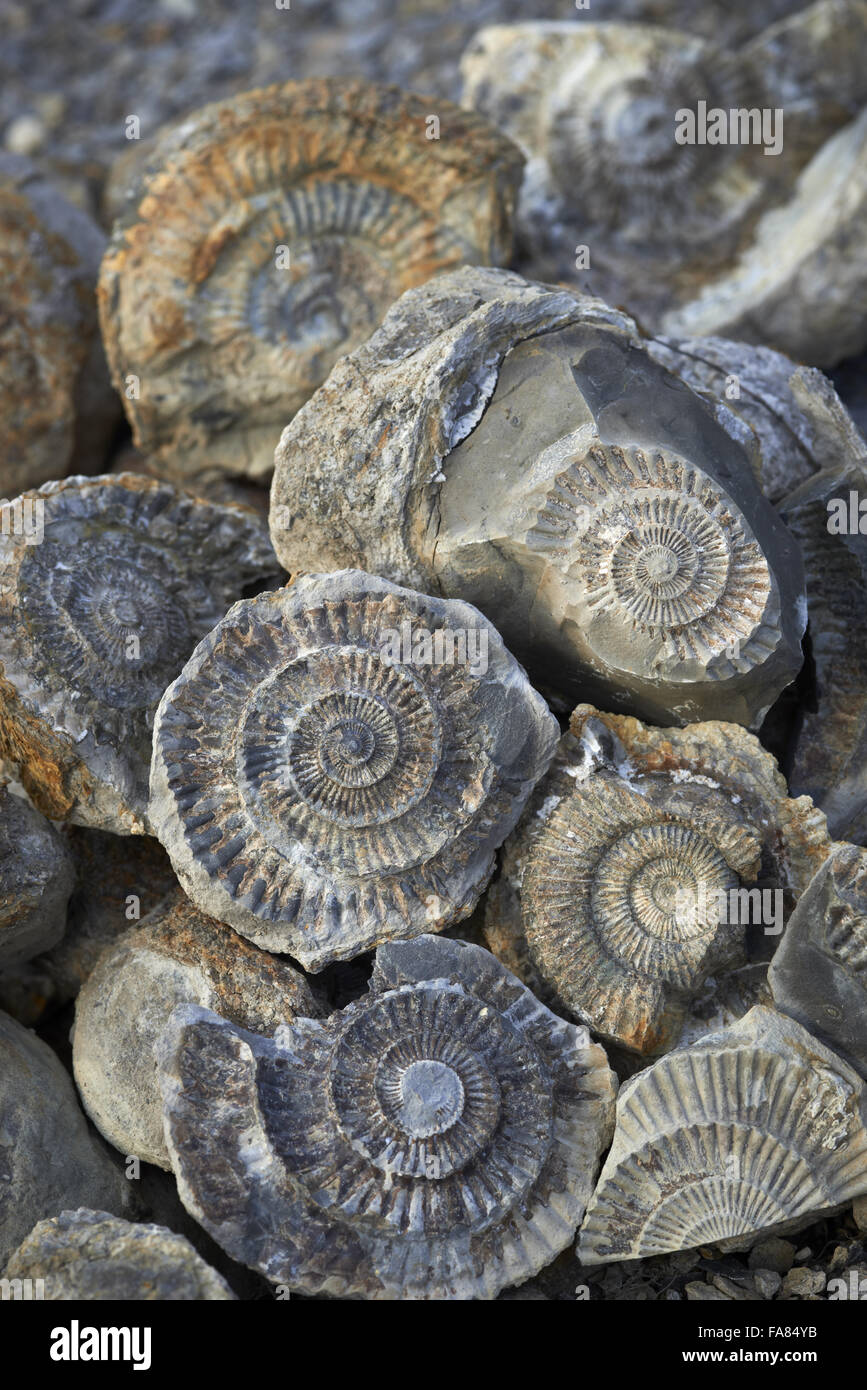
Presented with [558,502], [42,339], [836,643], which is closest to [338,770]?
[558,502]

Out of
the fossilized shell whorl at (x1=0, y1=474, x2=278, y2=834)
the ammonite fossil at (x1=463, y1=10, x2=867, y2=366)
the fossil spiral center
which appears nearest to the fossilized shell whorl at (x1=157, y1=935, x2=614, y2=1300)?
the fossil spiral center

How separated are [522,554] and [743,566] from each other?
20.1 inches

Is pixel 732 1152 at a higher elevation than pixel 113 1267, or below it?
higher

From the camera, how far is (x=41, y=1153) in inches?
105

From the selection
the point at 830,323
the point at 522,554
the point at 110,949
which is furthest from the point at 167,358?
the point at 830,323

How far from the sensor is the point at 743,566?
2764mm

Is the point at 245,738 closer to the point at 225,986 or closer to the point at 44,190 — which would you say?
the point at 225,986

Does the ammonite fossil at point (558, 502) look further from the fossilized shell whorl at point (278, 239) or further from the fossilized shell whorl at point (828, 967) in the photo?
the fossilized shell whorl at point (278, 239)

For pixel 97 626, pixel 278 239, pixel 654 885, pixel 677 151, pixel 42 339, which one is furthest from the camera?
pixel 677 151

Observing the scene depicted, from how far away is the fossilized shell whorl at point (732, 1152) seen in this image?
243 cm

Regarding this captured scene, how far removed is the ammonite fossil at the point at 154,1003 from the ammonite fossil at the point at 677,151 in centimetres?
278

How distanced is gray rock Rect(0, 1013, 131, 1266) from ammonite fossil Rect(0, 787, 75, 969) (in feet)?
0.83

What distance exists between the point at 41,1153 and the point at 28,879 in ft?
1.98

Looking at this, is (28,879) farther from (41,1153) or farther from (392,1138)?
(392,1138)
